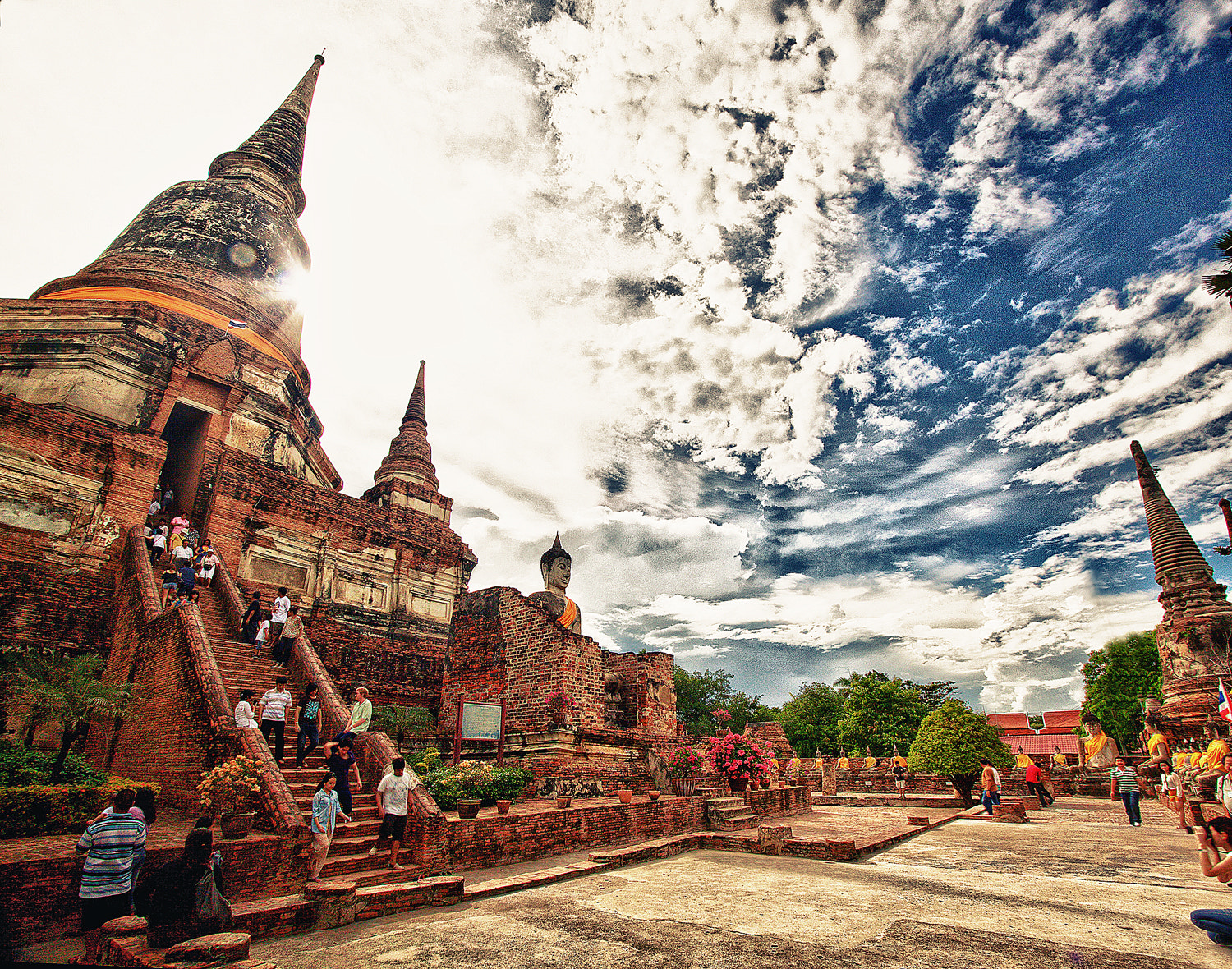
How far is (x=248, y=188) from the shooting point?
23484mm

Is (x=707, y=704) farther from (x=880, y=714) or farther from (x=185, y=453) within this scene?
(x=185, y=453)

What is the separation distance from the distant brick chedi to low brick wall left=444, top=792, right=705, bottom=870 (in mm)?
3384

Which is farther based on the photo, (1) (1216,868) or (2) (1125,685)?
(2) (1125,685)

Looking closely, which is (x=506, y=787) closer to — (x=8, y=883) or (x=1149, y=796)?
(x=8, y=883)

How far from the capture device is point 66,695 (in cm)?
812

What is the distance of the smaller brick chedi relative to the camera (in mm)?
19703

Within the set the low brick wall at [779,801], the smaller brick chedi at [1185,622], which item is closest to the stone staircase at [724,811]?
the low brick wall at [779,801]

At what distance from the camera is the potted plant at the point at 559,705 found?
560 inches

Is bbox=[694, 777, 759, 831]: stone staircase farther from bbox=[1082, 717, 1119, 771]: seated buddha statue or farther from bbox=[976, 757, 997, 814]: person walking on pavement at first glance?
bbox=[1082, 717, 1119, 771]: seated buddha statue

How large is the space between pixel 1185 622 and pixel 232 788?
30.0 meters

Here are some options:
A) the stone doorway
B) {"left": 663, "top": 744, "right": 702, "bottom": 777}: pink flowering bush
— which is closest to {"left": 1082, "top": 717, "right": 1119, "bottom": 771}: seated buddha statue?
{"left": 663, "top": 744, "right": 702, "bottom": 777}: pink flowering bush

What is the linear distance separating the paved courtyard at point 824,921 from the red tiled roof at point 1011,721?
6162 centimetres

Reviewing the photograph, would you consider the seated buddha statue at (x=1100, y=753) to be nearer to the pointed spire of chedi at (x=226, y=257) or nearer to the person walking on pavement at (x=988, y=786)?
the person walking on pavement at (x=988, y=786)

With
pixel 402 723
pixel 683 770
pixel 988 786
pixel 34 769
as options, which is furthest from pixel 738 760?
pixel 34 769
